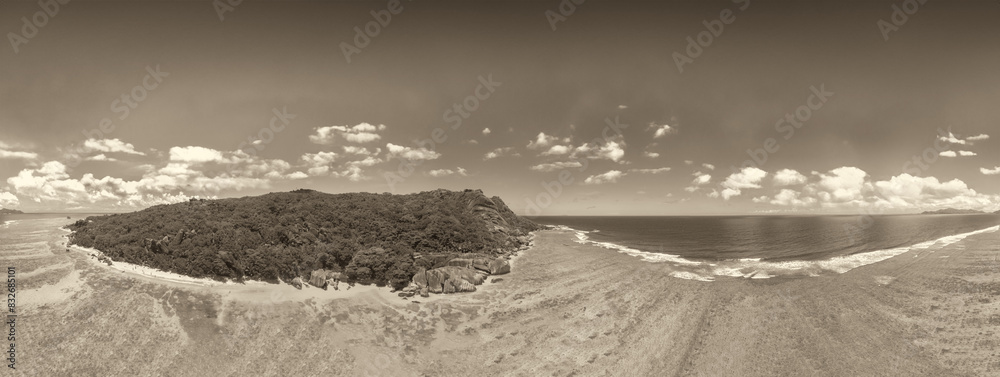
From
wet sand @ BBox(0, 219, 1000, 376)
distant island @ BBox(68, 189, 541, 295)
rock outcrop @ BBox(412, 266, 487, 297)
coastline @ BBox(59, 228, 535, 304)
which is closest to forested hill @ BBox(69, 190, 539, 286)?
distant island @ BBox(68, 189, 541, 295)

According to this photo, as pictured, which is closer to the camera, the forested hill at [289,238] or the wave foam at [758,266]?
the forested hill at [289,238]

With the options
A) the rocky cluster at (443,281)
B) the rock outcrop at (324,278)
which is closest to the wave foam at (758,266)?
the rocky cluster at (443,281)

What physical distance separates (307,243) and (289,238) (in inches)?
80.3

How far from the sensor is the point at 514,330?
76.8 feet

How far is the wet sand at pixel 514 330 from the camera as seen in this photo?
738 inches

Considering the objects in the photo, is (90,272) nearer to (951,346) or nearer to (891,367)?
(891,367)

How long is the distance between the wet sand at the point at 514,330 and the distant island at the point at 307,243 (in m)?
2.86

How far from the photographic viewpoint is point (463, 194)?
266 feet

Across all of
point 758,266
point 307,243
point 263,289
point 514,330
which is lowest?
point 514,330

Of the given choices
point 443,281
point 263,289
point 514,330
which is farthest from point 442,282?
point 263,289

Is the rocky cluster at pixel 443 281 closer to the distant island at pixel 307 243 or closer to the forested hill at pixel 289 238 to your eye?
the distant island at pixel 307 243

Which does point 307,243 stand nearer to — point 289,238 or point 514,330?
point 289,238

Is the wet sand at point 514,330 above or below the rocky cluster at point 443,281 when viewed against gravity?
below

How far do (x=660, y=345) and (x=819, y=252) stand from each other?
55.1m
